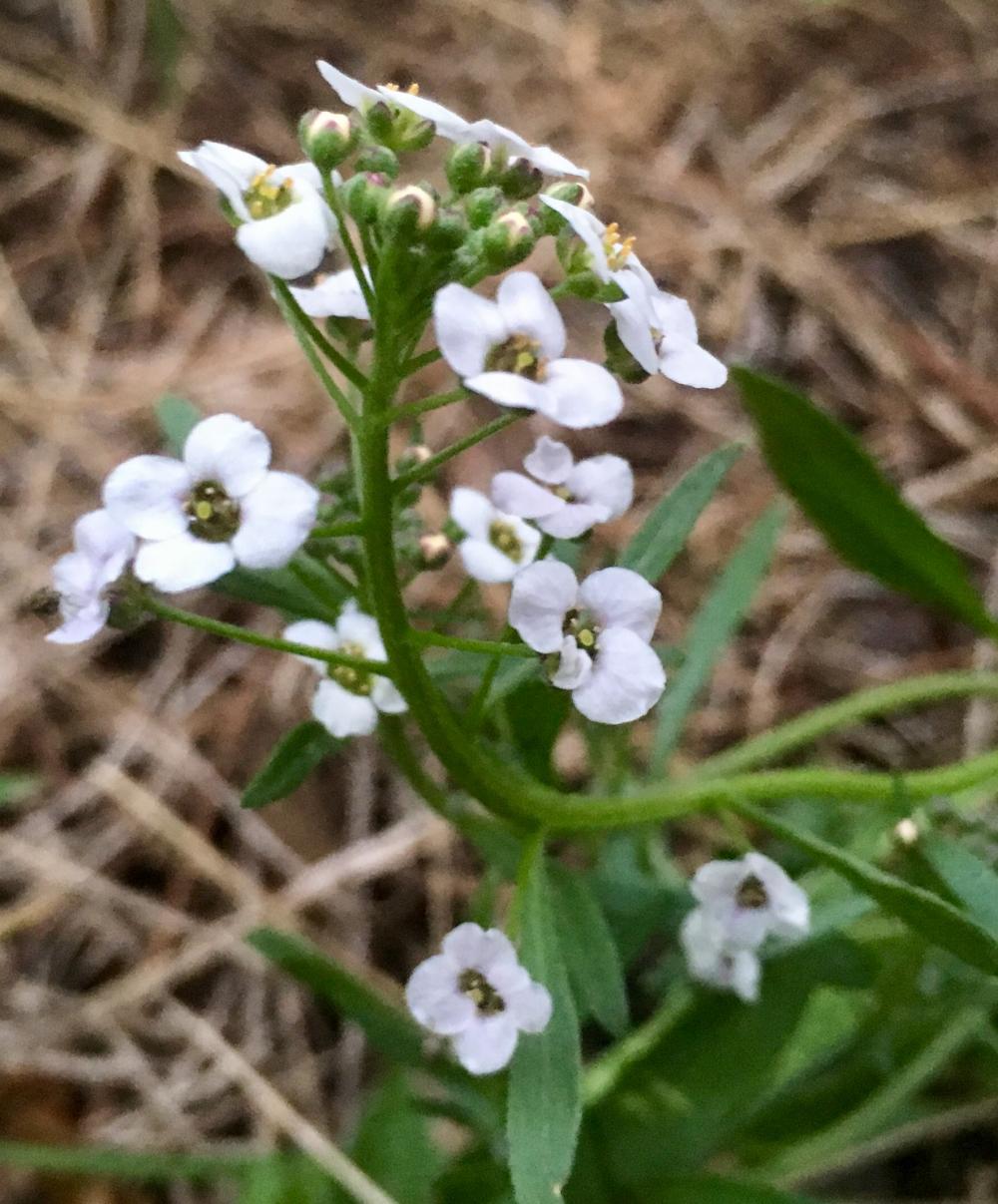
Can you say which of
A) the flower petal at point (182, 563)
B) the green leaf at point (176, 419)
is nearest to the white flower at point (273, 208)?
the flower petal at point (182, 563)

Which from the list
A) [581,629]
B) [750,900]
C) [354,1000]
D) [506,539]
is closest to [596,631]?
[581,629]

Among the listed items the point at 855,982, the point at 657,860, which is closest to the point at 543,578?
the point at 855,982

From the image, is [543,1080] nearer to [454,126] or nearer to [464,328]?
[464,328]

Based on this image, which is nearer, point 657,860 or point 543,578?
point 543,578

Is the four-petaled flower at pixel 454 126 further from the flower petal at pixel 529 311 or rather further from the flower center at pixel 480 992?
the flower center at pixel 480 992

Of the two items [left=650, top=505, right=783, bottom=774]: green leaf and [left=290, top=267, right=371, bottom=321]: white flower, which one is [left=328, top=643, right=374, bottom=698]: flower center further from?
[left=650, top=505, right=783, bottom=774]: green leaf

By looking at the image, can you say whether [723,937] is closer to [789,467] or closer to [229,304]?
[789,467]

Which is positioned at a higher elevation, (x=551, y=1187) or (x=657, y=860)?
(x=551, y=1187)
